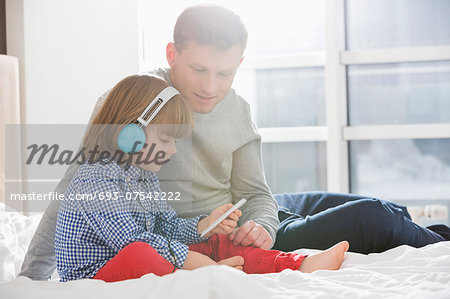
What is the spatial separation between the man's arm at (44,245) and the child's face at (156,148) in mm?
148

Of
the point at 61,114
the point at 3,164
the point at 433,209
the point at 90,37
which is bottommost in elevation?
the point at 433,209

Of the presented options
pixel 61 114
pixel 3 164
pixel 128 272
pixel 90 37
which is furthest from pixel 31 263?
pixel 90 37

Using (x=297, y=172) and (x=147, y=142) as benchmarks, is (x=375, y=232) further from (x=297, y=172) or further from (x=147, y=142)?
(x=297, y=172)

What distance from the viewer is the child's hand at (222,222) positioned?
103cm

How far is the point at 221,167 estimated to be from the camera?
1.34 metres

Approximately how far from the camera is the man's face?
121 centimetres

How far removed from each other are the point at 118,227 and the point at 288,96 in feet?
5.08

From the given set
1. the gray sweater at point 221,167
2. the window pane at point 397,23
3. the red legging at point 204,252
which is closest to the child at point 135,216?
the red legging at point 204,252

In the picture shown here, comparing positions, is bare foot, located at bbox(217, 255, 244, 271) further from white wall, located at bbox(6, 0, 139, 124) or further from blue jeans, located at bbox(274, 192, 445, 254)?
white wall, located at bbox(6, 0, 139, 124)

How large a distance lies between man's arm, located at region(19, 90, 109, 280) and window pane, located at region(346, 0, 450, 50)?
1595 mm

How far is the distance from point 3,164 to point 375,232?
4.70 feet

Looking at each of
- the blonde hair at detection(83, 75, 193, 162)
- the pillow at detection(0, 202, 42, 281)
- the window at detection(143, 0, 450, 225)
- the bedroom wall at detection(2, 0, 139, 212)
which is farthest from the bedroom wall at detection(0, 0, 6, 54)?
the blonde hair at detection(83, 75, 193, 162)

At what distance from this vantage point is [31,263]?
1.07 meters

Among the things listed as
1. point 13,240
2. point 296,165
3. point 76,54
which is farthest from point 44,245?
point 296,165
